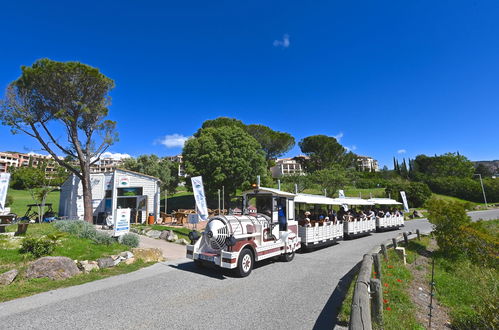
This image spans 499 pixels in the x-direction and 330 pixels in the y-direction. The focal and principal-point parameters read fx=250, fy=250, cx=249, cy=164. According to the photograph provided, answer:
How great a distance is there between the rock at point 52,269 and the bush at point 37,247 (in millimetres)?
1194

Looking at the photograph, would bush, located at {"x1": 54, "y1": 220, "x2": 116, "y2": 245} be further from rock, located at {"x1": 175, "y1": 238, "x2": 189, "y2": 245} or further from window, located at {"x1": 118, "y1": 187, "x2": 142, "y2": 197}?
window, located at {"x1": 118, "y1": 187, "x2": 142, "y2": 197}

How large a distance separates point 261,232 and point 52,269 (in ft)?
20.3

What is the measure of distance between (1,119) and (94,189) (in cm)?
785

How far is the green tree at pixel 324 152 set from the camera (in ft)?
177

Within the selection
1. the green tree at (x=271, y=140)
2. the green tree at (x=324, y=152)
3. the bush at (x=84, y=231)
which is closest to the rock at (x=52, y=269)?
the bush at (x=84, y=231)

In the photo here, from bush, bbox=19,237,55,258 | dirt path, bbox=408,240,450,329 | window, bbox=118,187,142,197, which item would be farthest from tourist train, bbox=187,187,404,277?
window, bbox=118,187,142,197

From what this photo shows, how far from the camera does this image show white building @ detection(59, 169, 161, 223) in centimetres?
2095

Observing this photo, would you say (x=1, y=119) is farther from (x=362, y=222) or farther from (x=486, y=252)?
(x=486, y=252)

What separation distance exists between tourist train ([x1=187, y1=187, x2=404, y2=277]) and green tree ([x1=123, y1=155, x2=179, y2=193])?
96.0ft

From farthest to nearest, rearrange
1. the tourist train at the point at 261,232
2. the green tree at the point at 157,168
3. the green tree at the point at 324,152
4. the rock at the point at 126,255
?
the green tree at the point at 324,152
the green tree at the point at 157,168
the rock at the point at 126,255
the tourist train at the point at 261,232

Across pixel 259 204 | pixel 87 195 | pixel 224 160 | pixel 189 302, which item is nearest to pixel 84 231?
pixel 259 204

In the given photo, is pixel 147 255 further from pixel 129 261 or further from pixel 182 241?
pixel 182 241

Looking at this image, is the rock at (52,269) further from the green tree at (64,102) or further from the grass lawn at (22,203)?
the grass lawn at (22,203)

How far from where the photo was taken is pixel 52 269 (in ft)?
23.1
